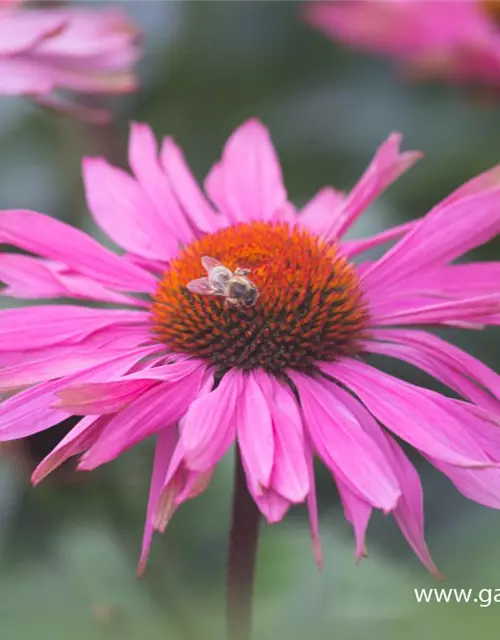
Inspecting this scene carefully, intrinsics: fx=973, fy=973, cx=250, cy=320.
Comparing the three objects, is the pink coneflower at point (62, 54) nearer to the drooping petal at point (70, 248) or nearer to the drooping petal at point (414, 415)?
the drooping petal at point (70, 248)

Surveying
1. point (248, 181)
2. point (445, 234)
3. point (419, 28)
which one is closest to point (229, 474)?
point (248, 181)

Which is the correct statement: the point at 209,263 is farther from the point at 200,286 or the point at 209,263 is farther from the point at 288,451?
the point at 288,451

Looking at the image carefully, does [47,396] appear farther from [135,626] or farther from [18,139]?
[18,139]

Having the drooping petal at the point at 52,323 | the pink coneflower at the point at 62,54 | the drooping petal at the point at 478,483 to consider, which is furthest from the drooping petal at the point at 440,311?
the pink coneflower at the point at 62,54

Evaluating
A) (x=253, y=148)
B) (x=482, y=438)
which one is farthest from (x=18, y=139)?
(x=482, y=438)

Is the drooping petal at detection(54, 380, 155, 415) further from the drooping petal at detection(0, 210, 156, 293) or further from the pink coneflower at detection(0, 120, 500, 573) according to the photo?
the drooping petal at detection(0, 210, 156, 293)

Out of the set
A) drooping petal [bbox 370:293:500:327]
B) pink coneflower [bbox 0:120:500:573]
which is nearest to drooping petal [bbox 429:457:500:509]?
pink coneflower [bbox 0:120:500:573]
